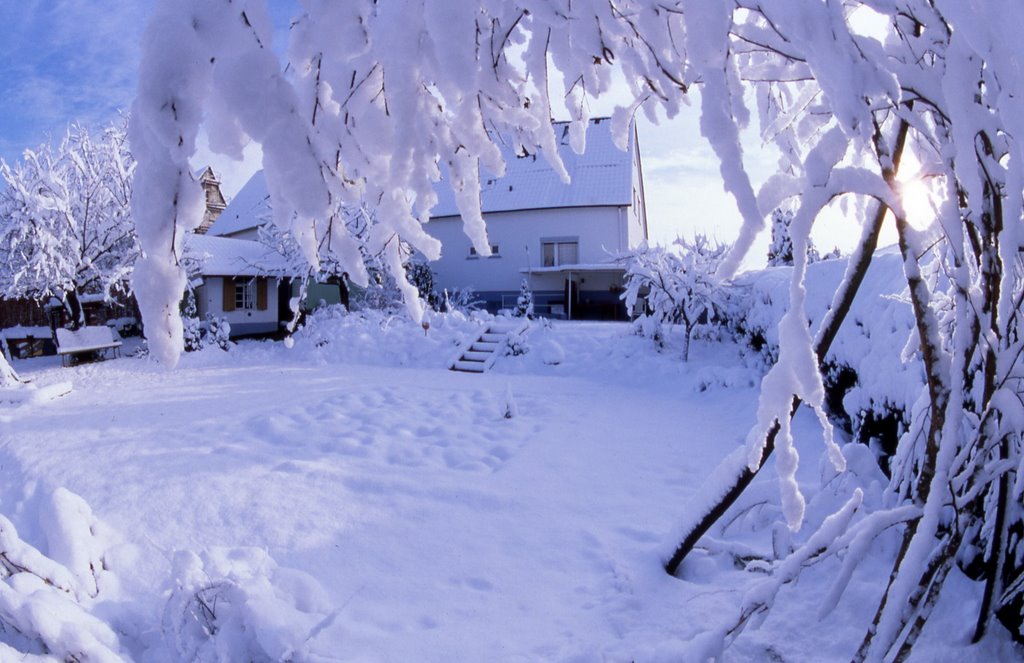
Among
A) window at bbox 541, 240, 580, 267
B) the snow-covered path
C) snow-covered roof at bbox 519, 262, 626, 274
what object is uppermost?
window at bbox 541, 240, 580, 267

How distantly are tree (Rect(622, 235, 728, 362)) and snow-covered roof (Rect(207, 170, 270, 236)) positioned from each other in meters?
20.8

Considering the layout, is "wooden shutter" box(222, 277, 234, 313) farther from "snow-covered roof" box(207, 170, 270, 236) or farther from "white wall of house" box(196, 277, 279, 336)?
"snow-covered roof" box(207, 170, 270, 236)

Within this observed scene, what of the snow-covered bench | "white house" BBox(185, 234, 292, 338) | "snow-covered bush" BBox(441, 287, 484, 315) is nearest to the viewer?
the snow-covered bench

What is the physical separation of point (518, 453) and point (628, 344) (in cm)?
668

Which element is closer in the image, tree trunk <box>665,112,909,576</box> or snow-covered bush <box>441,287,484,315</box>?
tree trunk <box>665,112,909,576</box>

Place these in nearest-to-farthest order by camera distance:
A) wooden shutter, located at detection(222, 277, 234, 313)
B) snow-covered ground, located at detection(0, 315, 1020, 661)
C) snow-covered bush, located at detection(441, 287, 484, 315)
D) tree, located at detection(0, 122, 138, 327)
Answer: snow-covered ground, located at detection(0, 315, 1020, 661) < tree, located at detection(0, 122, 138, 327) < wooden shutter, located at detection(222, 277, 234, 313) < snow-covered bush, located at detection(441, 287, 484, 315)

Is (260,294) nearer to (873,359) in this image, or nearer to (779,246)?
(779,246)

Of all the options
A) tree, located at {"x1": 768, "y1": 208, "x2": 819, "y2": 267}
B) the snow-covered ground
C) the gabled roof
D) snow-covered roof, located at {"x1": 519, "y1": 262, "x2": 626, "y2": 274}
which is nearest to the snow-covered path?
the snow-covered ground

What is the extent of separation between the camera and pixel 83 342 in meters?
14.3

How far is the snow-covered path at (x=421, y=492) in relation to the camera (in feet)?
9.62

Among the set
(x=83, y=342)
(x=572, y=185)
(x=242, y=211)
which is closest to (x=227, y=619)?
(x=83, y=342)

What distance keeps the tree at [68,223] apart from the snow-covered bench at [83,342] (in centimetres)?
111

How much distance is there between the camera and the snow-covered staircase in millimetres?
12531

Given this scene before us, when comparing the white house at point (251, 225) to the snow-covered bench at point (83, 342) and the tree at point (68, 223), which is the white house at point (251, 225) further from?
the snow-covered bench at point (83, 342)
